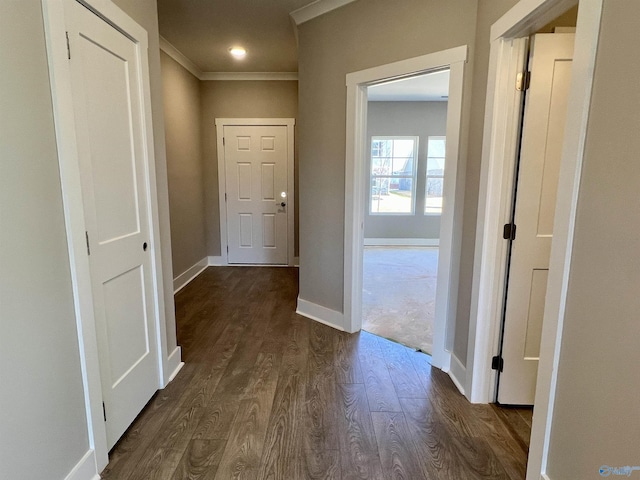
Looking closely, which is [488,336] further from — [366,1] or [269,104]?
[269,104]

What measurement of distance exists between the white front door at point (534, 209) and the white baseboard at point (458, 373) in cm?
21

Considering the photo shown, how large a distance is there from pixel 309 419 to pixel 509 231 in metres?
1.49

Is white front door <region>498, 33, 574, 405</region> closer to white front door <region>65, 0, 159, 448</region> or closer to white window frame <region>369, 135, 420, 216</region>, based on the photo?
white front door <region>65, 0, 159, 448</region>

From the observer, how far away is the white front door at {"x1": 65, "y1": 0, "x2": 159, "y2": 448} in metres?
1.56

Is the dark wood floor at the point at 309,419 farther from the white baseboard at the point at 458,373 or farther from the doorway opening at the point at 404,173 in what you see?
the doorway opening at the point at 404,173

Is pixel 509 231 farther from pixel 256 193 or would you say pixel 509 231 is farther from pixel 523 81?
pixel 256 193

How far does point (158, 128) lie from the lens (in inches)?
88.4

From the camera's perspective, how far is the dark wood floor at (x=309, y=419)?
1.66 m

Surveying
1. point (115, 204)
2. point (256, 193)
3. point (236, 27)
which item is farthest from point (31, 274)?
point (256, 193)

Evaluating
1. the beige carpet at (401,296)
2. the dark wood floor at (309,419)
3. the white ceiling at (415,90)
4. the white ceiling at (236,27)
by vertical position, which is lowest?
the beige carpet at (401,296)

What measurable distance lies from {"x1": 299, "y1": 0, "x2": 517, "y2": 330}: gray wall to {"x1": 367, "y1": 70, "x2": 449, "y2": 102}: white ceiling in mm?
2052

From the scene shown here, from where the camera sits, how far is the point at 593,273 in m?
1.17

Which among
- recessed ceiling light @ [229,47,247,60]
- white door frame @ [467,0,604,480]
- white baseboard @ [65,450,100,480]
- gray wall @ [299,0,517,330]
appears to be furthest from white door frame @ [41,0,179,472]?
recessed ceiling light @ [229,47,247,60]

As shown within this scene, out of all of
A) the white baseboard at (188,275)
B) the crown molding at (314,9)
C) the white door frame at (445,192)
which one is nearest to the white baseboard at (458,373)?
the white door frame at (445,192)
